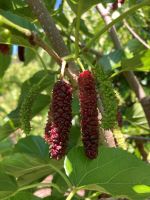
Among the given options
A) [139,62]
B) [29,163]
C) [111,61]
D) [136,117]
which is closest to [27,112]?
[29,163]

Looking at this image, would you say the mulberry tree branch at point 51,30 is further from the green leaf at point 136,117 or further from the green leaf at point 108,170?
Answer: the green leaf at point 136,117

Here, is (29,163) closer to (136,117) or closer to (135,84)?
(135,84)

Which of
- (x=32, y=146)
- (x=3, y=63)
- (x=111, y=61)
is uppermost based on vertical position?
(x=3, y=63)

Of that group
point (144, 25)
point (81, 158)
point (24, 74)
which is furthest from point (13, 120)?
point (24, 74)

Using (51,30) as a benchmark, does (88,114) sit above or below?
below

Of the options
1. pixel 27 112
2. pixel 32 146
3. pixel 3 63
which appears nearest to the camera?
pixel 27 112

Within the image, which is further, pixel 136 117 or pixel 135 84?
pixel 136 117

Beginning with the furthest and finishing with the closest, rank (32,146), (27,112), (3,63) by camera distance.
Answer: (3,63) → (32,146) → (27,112)
